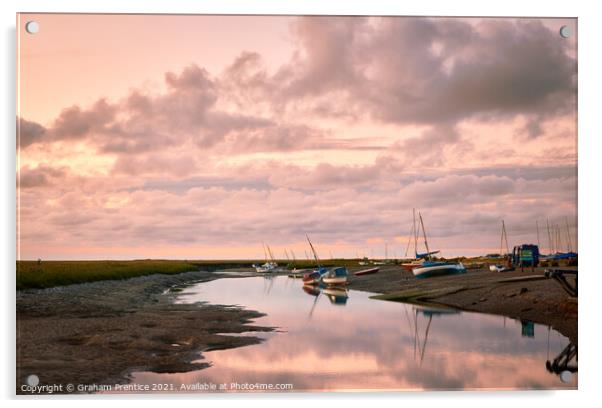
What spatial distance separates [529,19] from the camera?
13547mm

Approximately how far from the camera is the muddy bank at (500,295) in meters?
15.3

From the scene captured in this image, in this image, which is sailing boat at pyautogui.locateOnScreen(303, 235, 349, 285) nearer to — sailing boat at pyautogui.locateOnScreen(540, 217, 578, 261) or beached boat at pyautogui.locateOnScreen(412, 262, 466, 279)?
beached boat at pyautogui.locateOnScreen(412, 262, 466, 279)

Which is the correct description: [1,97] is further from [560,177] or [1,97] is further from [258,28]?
[560,177]

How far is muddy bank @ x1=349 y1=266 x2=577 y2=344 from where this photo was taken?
602 inches

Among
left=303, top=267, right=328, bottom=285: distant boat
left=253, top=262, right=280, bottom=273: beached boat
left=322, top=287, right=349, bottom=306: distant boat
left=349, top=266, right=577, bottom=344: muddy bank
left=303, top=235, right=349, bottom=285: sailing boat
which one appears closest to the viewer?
left=349, top=266, right=577, bottom=344: muddy bank

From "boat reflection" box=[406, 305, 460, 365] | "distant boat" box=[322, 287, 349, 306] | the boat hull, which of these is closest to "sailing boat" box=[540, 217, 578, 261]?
"boat reflection" box=[406, 305, 460, 365]

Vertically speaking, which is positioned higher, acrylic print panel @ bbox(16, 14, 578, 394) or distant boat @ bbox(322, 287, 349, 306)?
acrylic print panel @ bbox(16, 14, 578, 394)

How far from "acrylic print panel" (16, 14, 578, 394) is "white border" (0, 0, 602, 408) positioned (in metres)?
0.24

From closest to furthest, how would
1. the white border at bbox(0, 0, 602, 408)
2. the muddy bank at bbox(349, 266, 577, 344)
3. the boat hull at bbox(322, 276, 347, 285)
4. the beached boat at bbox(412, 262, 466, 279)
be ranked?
1. the white border at bbox(0, 0, 602, 408)
2. the muddy bank at bbox(349, 266, 577, 344)
3. the beached boat at bbox(412, 262, 466, 279)
4. the boat hull at bbox(322, 276, 347, 285)

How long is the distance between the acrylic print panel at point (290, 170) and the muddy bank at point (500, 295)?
29cm
